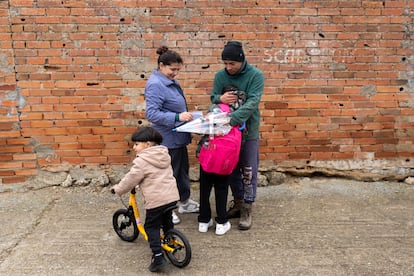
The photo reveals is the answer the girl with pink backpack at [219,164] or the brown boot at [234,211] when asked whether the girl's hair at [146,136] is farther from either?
the brown boot at [234,211]

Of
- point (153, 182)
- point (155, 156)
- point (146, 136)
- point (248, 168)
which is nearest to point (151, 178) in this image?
point (153, 182)

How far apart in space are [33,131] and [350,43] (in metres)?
3.84

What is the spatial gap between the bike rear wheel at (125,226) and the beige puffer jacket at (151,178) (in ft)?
1.62

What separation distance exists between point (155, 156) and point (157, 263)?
0.84 meters

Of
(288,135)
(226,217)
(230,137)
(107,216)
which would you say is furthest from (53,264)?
(288,135)

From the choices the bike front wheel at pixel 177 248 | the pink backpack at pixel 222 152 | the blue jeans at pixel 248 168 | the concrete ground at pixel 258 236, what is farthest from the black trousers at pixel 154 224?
the blue jeans at pixel 248 168

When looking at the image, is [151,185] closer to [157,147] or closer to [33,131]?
[157,147]

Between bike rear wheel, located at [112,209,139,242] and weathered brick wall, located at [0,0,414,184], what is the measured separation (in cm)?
119

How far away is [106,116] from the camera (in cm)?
441

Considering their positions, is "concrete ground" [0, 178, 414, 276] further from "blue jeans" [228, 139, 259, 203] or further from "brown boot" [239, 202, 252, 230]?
"blue jeans" [228, 139, 259, 203]

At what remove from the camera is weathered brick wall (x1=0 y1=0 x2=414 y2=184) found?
424 centimetres

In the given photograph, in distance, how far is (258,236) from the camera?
11.6 feet

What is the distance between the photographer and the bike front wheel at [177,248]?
296cm

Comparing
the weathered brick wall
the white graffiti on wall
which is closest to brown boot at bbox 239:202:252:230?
the weathered brick wall
